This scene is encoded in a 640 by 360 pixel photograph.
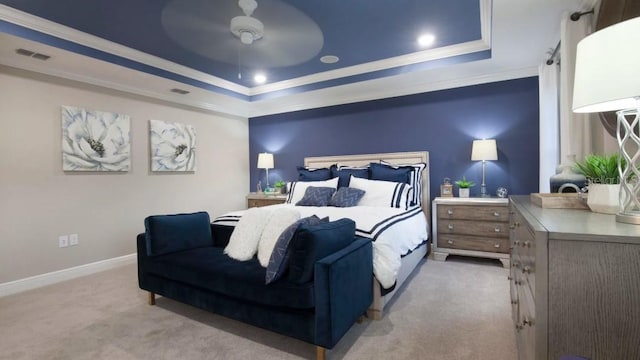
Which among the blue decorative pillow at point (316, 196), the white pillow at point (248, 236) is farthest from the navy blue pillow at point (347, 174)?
the white pillow at point (248, 236)

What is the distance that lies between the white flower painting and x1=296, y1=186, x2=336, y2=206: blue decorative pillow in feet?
6.54

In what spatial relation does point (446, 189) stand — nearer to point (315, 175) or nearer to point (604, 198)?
point (315, 175)

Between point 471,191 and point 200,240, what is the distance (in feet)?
10.8

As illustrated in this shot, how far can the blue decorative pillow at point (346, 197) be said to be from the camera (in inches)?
139

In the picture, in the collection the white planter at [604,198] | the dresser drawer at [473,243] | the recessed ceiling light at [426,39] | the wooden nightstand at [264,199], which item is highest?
the recessed ceiling light at [426,39]

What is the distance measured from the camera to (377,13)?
2750 millimetres

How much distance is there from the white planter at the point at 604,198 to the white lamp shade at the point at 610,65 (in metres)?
0.36

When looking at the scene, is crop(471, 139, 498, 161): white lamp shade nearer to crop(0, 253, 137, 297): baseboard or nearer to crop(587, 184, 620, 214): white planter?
crop(587, 184, 620, 214): white planter

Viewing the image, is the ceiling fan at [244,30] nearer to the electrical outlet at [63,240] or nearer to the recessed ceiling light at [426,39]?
the recessed ceiling light at [426,39]

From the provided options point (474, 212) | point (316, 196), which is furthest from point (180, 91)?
point (474, 212)

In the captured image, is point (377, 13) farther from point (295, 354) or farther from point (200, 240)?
point (295, 354)

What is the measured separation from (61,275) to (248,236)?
8.36ft

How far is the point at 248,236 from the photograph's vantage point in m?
2.38

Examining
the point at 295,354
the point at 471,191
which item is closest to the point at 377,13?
the point at 471,191
